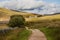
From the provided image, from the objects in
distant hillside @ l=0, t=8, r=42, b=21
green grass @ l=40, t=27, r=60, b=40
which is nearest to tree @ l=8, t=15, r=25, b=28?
distant hillside @ l=0, t=8, r=42, b=21

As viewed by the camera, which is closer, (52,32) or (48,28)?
(52,32)

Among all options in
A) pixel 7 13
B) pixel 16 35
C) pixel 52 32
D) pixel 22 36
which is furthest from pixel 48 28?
pixel 7 13

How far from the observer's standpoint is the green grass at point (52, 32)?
359 inches

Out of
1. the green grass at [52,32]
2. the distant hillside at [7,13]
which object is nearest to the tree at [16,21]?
the distant hillside at [7,13]

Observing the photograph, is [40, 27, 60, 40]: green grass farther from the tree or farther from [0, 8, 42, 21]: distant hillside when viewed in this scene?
[0, 8, 42, 21]: distant hillside

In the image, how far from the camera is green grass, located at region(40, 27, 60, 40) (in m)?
9.12

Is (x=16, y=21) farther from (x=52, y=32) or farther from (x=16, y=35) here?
(x=52, y=32)

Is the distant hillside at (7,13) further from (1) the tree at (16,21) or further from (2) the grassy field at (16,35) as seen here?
(2) the grassy field at (16,35)

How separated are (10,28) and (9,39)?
1.27 meters

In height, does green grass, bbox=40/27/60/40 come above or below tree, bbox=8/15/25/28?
below

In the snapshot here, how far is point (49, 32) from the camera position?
9.97 metres

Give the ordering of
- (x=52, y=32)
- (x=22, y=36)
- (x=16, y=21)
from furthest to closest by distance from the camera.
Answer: (x=16, y=21) < (x=52, y=32) < (x=22, y=36)

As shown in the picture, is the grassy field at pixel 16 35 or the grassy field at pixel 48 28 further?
the grassy field at pixel 48 28

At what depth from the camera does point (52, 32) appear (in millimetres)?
9750
